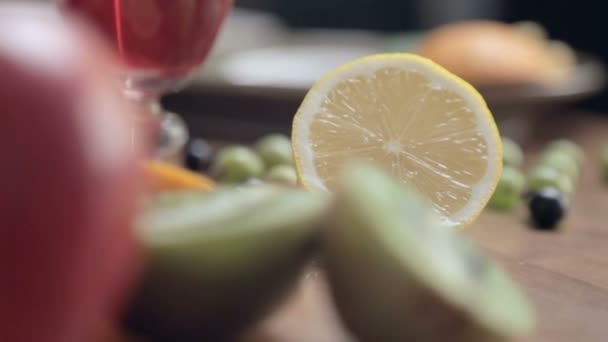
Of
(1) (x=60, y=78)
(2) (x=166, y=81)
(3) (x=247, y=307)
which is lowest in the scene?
(2) (x=166, y=81)

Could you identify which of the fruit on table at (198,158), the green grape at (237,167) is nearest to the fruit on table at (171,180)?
the green grape at (237,167)

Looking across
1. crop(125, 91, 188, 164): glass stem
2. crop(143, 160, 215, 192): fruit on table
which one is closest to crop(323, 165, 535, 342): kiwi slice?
crop(143, 160, 215, 192): fruit on table

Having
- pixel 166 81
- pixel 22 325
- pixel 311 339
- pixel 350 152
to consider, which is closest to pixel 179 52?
pixel 166 81

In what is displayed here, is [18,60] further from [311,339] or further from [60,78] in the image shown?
[311,339]

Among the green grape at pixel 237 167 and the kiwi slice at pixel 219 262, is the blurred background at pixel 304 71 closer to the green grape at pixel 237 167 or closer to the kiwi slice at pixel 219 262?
the green grape at pixel 237 167

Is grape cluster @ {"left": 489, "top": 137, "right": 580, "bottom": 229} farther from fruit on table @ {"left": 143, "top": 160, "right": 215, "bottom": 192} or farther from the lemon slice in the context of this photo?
fruit on table @ {"left": 143, "top": 160, "right": 215, "bottom": 192}
